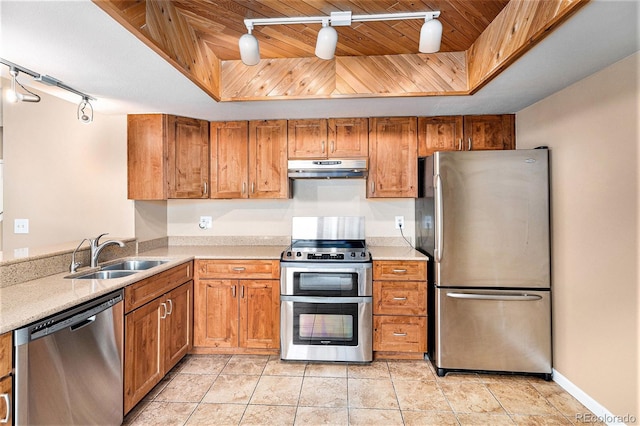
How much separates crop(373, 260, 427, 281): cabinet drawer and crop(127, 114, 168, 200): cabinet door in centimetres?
200

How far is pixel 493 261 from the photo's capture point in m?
2.44

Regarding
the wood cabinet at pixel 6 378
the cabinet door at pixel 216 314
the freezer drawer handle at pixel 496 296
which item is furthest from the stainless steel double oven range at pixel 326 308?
the wood cabinet at pixel 6 378

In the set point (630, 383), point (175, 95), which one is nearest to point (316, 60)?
point (175, 95)

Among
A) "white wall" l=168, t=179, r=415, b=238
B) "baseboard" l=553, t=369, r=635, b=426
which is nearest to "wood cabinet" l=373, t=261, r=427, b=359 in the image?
"white wall" l=168, t=179, r=415, b=238

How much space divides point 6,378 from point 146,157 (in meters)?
2.04

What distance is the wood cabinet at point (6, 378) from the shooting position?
1231 millimetres

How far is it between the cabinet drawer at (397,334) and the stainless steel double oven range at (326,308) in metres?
0.09

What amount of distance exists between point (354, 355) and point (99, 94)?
284cm

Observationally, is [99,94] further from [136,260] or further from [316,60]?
[316,60]

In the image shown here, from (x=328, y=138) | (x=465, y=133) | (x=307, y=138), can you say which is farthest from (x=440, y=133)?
(x=307, y=138)

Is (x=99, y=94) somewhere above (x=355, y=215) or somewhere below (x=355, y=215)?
above

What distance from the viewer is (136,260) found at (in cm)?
271

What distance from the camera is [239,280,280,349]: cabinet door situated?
2.78 meters

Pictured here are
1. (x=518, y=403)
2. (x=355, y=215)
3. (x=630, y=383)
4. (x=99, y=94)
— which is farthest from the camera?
(x=355, y=215)
